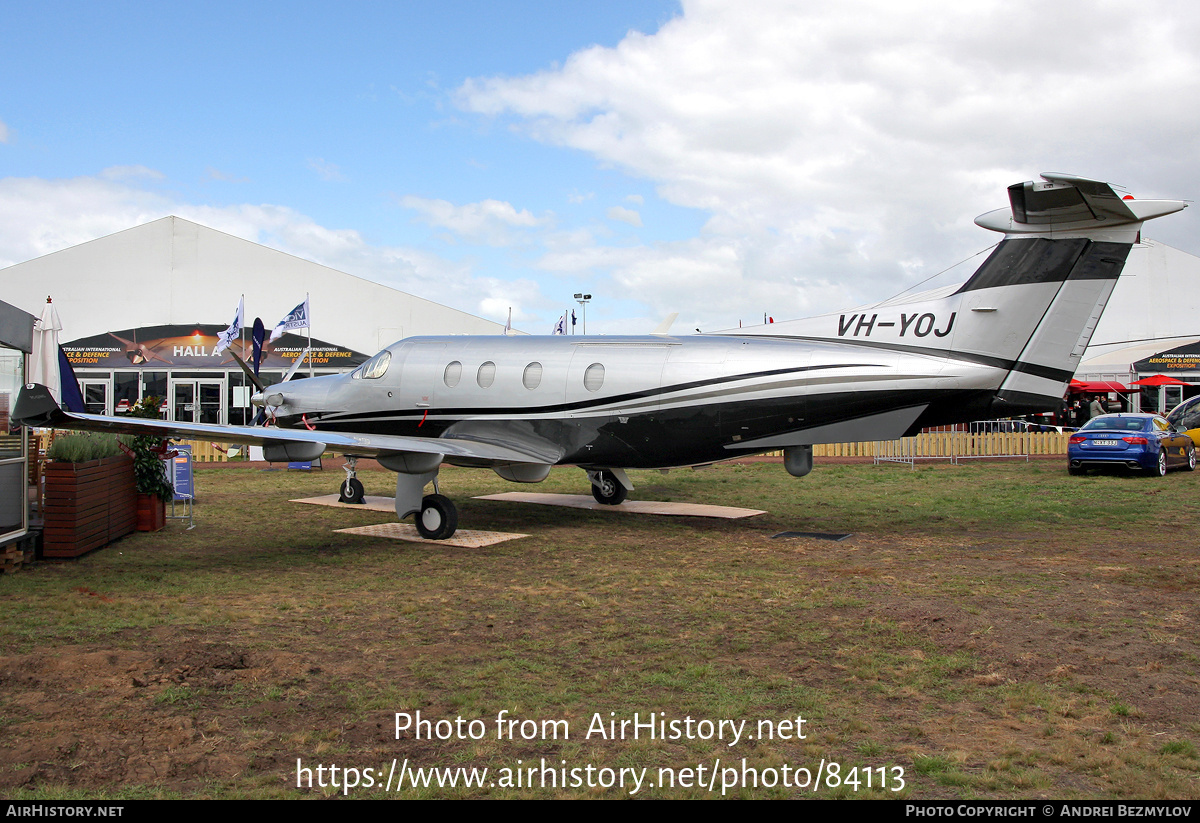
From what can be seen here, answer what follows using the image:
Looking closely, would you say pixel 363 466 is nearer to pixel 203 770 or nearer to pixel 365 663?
pixel 365 663

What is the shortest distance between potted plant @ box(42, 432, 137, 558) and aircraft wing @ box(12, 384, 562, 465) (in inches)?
27.6

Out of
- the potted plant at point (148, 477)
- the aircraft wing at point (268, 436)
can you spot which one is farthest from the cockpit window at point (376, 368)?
the potted plant at point (148, 477)

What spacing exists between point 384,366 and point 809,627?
972 cm

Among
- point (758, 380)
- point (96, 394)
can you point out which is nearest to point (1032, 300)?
point (758, 380)

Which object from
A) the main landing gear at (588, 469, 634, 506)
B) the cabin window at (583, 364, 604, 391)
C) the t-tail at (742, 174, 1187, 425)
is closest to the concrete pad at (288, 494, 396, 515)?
the main landing gear at (588, 469, 634, 506)

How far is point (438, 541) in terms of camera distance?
11.9 metres

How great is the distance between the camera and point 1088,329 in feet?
33.9

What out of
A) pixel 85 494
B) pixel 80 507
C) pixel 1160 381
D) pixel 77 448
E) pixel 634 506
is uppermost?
pixel 1160 381

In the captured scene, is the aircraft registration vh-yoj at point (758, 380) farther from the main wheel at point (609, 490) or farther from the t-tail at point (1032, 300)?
the main wheel at point (609, 490)

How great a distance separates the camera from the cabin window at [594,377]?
494 inches

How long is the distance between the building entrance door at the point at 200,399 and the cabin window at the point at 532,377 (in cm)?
2555

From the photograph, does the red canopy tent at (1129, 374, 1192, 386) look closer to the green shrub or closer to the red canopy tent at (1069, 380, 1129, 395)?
the red canopy tent at (1069, 380, 1129, 395)

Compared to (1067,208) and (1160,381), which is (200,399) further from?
(1160,381)

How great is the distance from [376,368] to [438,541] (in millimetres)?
4104
